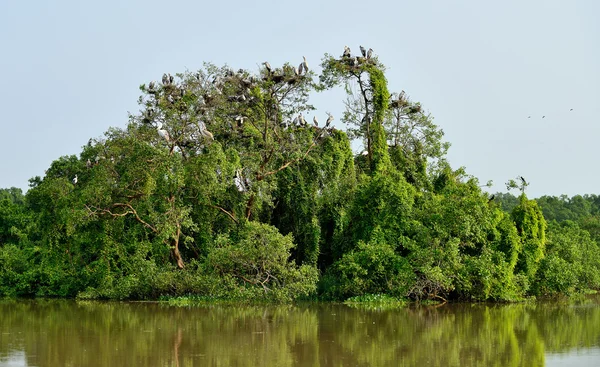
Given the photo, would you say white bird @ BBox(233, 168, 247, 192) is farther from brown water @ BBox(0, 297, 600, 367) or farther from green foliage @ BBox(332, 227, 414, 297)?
brown water @ BBox(0, 297, 600, 367)

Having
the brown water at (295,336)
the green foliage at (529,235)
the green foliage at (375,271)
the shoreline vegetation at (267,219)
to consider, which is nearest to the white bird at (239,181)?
the shoreline vegetation at (267,219)

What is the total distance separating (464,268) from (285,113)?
315 inches

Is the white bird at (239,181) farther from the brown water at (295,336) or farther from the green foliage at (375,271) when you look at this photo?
the brown water at (295,336)

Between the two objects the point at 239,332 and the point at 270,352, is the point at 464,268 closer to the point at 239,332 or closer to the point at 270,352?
the point at 239,332

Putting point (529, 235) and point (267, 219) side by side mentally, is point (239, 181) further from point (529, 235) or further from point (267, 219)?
point (529, 235)

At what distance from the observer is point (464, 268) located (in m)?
19.0

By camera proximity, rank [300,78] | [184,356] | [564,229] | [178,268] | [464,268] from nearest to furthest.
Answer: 1. [184,356]
2. [464,268]
3. [178,268]
4. [300,78]
5. [564,229]

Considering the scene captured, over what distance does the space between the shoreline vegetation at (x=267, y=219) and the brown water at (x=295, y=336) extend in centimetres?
120

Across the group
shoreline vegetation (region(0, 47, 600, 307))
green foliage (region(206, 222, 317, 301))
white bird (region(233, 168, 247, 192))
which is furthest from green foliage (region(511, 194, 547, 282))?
white bird (region(233, 168, 247, 192))

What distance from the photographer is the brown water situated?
10320 millimetres

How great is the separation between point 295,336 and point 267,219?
9.81 metres

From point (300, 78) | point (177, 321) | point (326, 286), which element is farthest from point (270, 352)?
point (300, 78)

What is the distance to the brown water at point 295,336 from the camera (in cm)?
1032

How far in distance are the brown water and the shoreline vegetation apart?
120 centimetres
